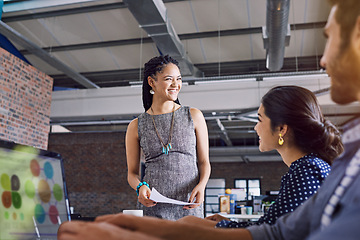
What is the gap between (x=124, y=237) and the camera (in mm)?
439

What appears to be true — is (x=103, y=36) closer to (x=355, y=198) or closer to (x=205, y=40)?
(x=205, y=40)

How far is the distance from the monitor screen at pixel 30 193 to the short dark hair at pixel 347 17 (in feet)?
2.23

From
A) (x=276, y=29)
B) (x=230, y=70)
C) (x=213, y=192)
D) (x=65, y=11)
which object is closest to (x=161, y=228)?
(x=276, y=29)

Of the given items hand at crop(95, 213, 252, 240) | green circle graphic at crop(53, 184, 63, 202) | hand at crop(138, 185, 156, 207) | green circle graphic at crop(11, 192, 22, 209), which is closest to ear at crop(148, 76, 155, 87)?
hand at crop(138, 185, 156, 207)

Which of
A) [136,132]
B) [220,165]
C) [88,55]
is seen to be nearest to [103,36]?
[88,55]

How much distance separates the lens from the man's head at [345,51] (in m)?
0.48

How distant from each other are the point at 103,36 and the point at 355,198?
6.45m

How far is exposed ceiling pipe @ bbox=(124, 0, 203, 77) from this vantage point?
439cm

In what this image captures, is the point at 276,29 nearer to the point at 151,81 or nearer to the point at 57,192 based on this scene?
the point at 151,81

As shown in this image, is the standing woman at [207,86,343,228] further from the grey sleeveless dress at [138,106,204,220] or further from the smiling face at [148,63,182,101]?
the smiling face at [148,63,182,101]

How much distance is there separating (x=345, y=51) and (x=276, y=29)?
427 centimetres

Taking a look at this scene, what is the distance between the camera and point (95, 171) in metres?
11.4

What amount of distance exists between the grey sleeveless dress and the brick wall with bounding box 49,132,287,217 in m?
9.56

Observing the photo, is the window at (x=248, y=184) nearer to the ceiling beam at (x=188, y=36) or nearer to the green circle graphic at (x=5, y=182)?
the ceiling beam at (x=188, y=36)
